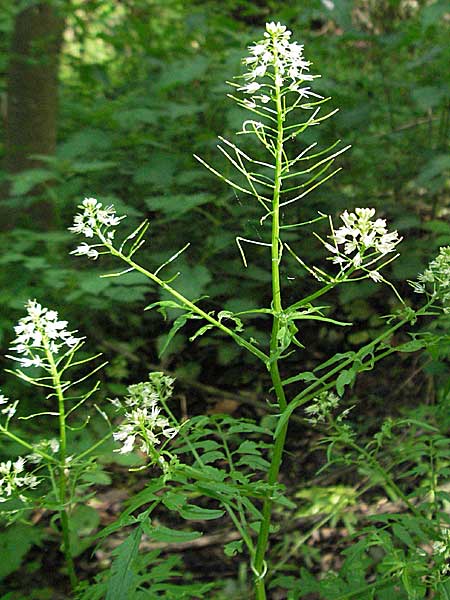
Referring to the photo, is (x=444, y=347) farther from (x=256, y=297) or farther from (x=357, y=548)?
(x=256, y=297)

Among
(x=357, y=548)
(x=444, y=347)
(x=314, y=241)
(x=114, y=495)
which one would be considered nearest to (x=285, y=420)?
(x=357, y=548)

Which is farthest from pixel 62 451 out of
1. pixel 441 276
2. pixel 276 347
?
pixel 441 276

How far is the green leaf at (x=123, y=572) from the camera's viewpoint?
1.03m

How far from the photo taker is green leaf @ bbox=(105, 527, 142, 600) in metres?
1.03

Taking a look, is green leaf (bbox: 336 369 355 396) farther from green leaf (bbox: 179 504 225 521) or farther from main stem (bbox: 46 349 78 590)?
main stem (bbox: 46 349 78 590)

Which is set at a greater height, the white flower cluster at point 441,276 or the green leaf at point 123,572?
the white flower cluster at point 441,276

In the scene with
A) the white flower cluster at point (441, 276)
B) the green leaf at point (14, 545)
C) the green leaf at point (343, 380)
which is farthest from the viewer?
the green leaf at point (14, 545)

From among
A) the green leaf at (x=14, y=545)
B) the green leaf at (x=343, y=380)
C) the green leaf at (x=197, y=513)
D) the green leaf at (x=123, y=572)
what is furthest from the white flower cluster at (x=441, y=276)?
the green leaf at (x=14, y=545)

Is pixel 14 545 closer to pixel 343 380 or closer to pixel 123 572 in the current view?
pixel 123 572

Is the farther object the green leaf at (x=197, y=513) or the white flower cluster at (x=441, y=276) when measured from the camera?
the white flower cluster at (x=441, y=276)

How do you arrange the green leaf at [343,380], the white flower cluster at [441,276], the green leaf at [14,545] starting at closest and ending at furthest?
1. the green leaf at [343,380]
2. the white flower cluster at [441,276]
3. the green leaf at [14,545]

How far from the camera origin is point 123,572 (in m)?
1.04

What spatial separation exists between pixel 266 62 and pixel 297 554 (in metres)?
1.78

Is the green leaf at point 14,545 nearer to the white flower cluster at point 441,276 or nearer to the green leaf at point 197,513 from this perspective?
the green leaf at point 197,513
